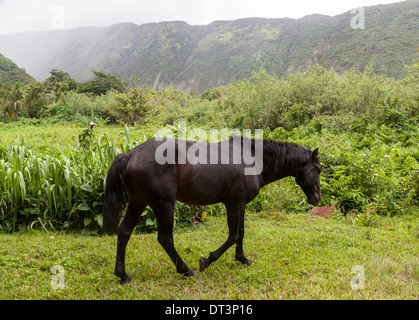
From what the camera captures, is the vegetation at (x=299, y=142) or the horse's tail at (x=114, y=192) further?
the vegetation at (x=299, y=142)

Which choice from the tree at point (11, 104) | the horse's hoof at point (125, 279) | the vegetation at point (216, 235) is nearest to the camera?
the vegetation at point (216, 235)

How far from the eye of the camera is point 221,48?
323 ft

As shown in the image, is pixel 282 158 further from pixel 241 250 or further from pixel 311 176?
pixel 241 250

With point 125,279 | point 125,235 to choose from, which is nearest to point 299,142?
point 125,235

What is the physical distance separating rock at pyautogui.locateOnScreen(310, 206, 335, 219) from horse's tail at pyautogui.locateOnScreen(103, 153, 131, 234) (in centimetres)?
390

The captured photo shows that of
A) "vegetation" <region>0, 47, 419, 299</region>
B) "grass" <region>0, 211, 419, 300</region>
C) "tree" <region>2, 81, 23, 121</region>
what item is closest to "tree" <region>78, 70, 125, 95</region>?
"tree" <region>2, 81, 23, 121</region>

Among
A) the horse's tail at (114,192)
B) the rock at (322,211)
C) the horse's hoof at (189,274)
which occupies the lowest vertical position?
the rock at (322,211)

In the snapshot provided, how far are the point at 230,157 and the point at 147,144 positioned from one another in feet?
2.90

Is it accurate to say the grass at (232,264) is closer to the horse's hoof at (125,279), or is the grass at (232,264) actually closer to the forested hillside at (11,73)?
the horse's hoof at (125,279)

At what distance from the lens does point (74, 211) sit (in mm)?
4434

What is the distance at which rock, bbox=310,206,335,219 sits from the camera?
5414 millimetres

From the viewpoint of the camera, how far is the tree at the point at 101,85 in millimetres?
35969

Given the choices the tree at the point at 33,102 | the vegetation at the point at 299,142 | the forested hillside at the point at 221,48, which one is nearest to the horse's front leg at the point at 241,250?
the vegetation at the point at 299,142

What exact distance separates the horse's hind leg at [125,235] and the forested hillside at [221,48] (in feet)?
49.4
